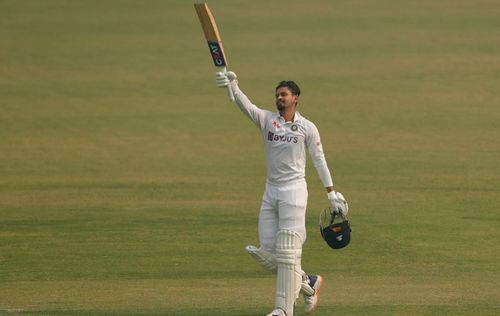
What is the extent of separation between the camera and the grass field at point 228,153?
15.8 m

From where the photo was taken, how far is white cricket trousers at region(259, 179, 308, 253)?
13148mm

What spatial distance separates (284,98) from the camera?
43.6 feet

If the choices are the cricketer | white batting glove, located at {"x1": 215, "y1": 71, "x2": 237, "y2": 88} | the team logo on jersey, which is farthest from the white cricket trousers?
white batting glove, located at {"x1": 215, "y1": 71, "x2": 237, "y2": 88}

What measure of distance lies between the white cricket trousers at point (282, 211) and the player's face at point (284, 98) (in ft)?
2.34

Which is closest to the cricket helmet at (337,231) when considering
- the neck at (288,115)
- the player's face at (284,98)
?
the neck at (288,115)

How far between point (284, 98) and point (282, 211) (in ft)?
3.46

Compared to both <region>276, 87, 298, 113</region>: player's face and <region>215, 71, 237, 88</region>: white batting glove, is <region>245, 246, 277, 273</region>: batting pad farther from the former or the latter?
<region>215, 71, 237, 88</region>: white batting glove

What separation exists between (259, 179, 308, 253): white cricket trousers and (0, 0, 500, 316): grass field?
89 centimetres

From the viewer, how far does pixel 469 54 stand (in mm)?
33500

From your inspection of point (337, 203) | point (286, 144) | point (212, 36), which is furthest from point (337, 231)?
point (212, 36)

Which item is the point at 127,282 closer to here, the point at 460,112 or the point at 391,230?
the point at 391,230

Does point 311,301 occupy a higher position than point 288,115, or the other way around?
point 288,115

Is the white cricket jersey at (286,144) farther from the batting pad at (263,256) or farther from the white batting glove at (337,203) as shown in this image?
the batting pad at (263,256)

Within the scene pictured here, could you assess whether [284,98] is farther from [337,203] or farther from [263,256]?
[263,256]
